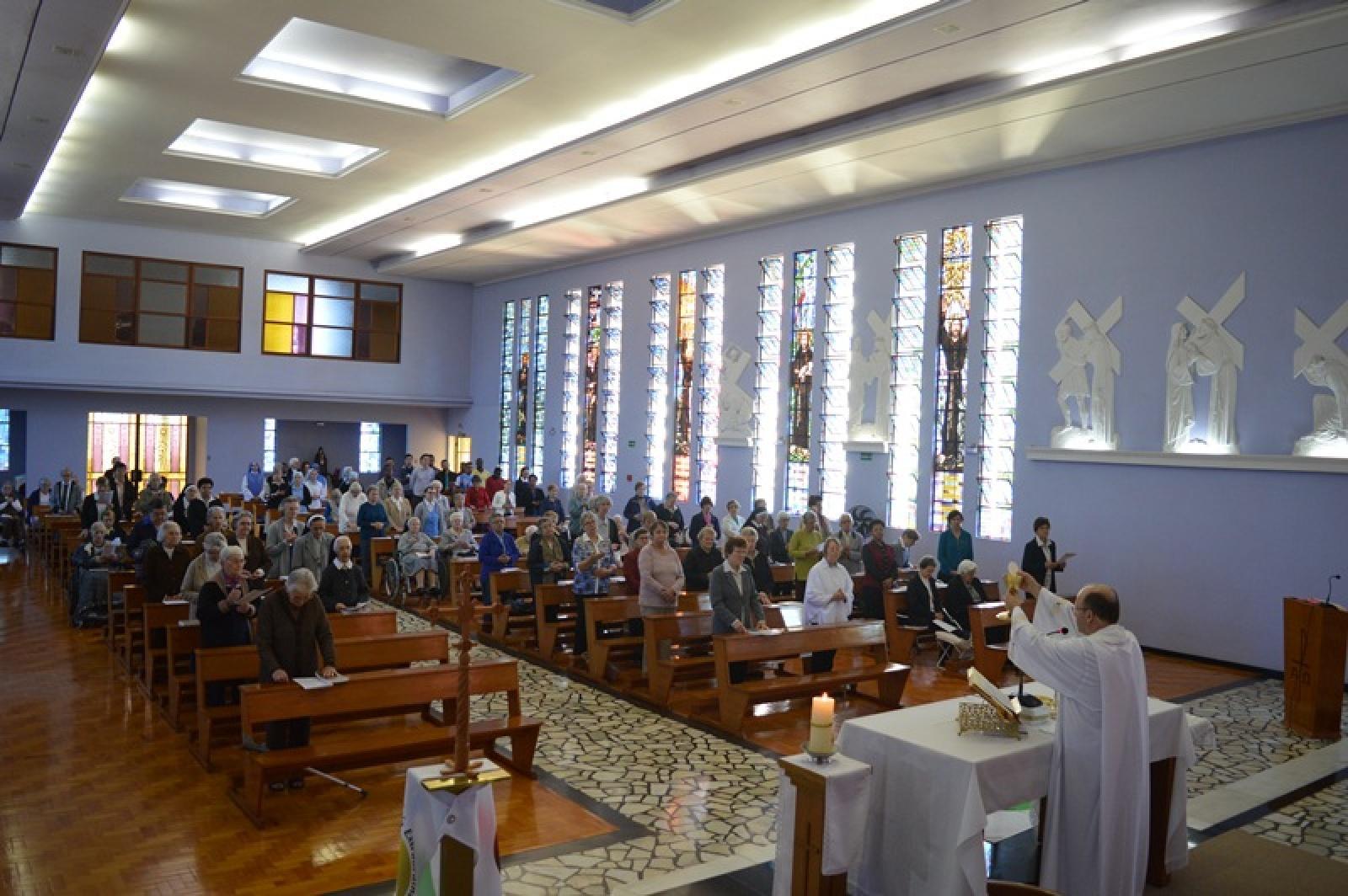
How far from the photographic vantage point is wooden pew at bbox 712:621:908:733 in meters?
7.70

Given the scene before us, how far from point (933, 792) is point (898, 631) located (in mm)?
5924

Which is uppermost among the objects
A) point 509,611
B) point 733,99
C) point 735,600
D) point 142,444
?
point 733,99

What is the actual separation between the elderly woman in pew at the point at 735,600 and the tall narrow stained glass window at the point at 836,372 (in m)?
6.42

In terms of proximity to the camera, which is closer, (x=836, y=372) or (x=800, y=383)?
(x=836, y=372)

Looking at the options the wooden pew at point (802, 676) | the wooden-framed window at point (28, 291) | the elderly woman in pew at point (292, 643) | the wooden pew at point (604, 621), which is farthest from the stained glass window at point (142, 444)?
the wooden pew at point (802, 676)

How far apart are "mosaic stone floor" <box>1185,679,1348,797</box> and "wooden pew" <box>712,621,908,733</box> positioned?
2.35 meters

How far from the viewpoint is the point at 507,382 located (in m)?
23.2

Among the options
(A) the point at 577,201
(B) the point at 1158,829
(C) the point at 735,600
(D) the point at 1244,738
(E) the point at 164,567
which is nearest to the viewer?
(B) the point at 1158,829

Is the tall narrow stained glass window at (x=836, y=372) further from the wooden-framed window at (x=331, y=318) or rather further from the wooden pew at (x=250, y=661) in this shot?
the wooden-framed window at (x=331, y=318)

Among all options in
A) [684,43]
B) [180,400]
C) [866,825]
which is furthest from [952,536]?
[180,400]

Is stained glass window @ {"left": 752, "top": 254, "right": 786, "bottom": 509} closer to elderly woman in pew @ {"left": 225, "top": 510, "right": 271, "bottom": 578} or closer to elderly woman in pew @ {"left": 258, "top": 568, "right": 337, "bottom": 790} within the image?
elderly woman in pew @ {"left": 225, "top": 510, "right": 271, "bottom": 578}

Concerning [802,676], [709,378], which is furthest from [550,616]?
[709,378]

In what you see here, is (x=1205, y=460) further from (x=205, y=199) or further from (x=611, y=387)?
(x=205, y=199)

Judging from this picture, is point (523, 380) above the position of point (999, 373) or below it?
above
